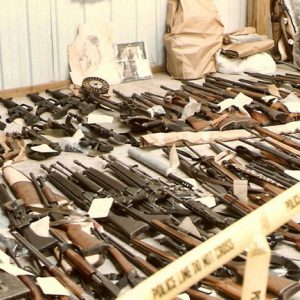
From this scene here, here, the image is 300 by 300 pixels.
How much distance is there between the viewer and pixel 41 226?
218cm

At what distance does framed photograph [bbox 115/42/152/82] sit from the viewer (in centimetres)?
488

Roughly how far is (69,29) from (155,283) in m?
3.89

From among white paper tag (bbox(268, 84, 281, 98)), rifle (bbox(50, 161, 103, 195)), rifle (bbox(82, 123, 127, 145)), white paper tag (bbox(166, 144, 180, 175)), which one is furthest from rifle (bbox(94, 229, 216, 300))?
white paper tag (bbox(268, 84, 281, 98))

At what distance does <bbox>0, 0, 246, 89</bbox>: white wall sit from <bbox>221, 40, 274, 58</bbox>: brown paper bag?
583 mm

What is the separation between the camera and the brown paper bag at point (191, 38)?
16.0ft

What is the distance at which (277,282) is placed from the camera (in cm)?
171

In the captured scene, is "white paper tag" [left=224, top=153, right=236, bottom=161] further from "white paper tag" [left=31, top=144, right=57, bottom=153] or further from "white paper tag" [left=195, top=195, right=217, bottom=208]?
"white paper tag" [left=31, top=144, right=57, bottom=153]

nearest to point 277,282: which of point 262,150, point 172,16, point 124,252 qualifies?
point 124,252

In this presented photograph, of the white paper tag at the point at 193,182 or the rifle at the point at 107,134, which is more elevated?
the rifle at the point at 107,134

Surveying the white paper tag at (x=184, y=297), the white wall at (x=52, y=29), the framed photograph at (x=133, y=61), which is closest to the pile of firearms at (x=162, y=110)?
the white wall at (x=52, y=29)

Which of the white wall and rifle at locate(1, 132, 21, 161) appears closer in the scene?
rifle at locate(1, 132, 21, 161)

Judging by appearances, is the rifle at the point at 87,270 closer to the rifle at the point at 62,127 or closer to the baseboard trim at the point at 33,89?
the rifle at the point at 62,127

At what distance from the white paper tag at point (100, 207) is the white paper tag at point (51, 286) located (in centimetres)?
50

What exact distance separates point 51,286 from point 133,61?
3362 mm
